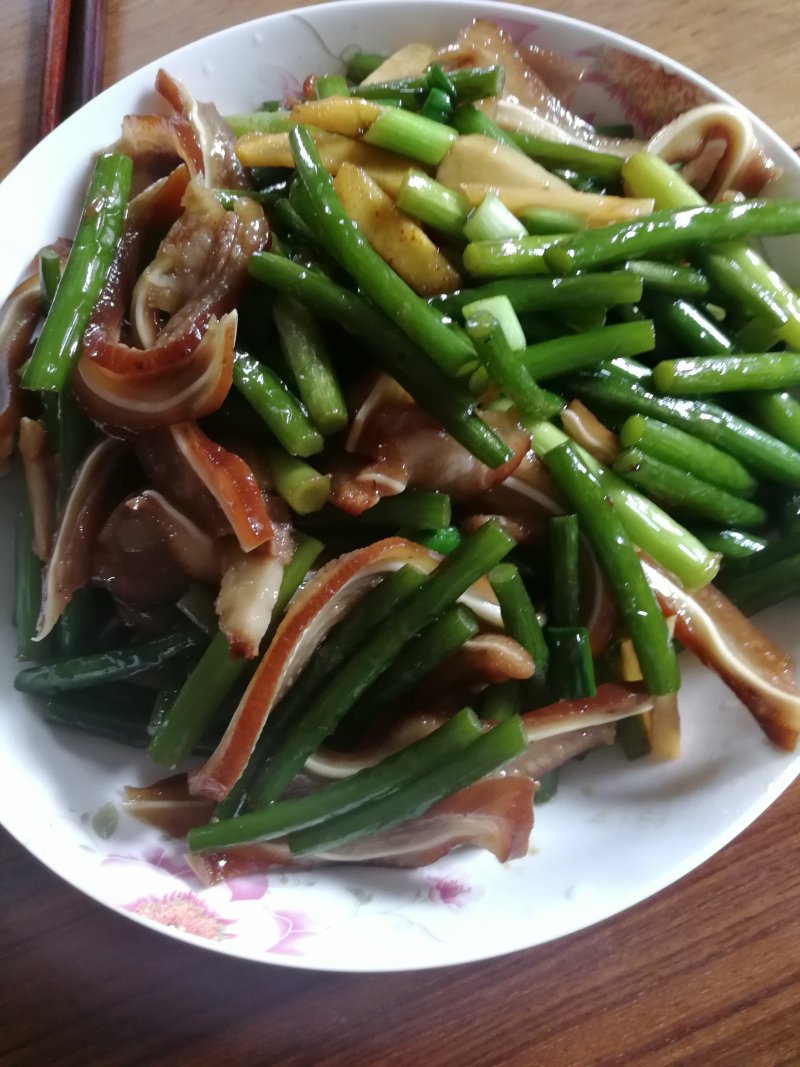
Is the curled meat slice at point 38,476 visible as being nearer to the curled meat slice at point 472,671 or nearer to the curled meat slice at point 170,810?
the curled meat slice at point 170,810

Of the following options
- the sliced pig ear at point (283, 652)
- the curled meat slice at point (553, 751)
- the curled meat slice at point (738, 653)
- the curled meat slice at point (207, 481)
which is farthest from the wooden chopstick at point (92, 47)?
the curled meat slice at point (553, 751)

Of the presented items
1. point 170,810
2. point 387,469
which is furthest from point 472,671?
point 170,810

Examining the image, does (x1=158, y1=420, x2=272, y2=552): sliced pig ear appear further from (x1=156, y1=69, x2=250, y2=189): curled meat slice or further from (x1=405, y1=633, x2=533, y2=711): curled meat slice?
(x1=156, y1=69, x2=250, y2=189): curled meat slice

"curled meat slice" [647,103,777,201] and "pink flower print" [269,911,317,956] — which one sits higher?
"curled meat slice" [647,103,777,201]

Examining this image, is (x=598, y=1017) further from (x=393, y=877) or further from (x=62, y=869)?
(x=62, y=869)

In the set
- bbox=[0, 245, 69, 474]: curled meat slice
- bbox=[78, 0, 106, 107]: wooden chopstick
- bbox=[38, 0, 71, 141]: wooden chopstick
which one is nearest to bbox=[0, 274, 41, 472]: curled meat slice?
bbox=[0, 245, 69, 474]: curled meat slice

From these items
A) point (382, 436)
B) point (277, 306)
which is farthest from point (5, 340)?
point (382, 436)

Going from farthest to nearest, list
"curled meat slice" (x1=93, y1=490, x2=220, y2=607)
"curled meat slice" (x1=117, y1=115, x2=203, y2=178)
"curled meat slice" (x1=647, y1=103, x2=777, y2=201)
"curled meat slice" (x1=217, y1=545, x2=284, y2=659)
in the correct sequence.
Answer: "curled meat slice" (x1=647, y1=103, x2=777, y2=201), "curled meat slice" (x1=117, y1=115, x2=203, y2=178), "curled meat slice" (x1=93, y1=490, x2=220, y2=607), "curled meat slice" (x1=217, y1=545, x2=284, y2=659)
